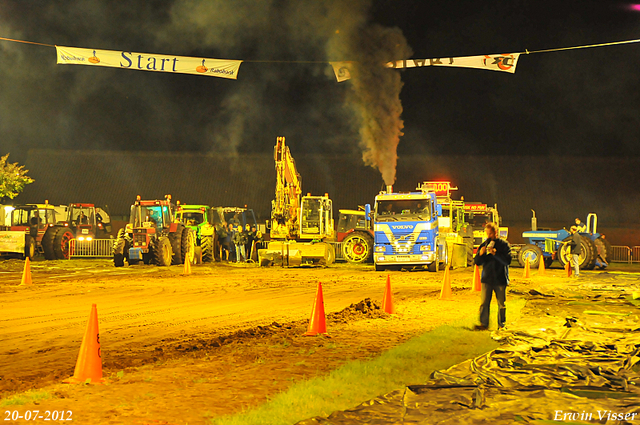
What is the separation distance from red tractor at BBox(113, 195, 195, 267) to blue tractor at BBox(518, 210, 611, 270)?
1466 centimetres

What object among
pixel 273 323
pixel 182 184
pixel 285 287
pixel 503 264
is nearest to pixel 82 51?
pixel 285 287

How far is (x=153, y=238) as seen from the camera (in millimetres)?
26203

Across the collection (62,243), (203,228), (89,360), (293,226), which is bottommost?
(89,360)

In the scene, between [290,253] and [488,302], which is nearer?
[488,302]

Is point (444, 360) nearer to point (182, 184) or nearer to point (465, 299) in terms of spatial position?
point (465, 299)

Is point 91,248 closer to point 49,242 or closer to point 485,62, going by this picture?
point 49,242

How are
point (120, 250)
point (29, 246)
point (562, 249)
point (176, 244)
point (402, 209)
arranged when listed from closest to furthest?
point (402, 209) → point (120, 250) → point (176, 244) → point (562, 249) → point (29, 246)

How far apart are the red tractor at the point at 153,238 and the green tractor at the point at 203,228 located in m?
1.97

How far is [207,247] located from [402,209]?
393 inches

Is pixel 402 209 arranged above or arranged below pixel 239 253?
above

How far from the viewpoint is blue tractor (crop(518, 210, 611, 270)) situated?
88.7 ft

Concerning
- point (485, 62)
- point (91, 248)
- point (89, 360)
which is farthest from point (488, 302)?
point (91, 248)

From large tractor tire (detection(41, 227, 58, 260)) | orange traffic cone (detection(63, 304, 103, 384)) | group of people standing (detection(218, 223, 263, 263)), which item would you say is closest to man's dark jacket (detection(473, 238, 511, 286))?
orange traffic cone (detection(63, 304, 103, 384))

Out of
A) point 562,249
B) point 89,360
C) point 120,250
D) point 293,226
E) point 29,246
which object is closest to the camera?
point 89,360
